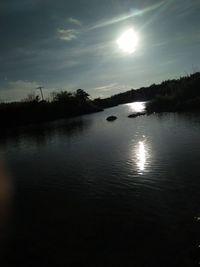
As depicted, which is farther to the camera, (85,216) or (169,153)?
(169,153)

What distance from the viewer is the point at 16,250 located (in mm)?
13266

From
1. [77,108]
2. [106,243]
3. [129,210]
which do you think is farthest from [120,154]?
[77,108]

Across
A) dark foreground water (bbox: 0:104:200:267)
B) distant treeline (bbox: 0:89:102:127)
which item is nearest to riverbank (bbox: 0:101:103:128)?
distant treeline (bbox: 0:89:102:127)

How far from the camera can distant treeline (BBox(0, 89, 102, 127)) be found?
120 m

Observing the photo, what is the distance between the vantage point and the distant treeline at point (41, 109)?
120 metres

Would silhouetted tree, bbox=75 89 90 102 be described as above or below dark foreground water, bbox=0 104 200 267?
above

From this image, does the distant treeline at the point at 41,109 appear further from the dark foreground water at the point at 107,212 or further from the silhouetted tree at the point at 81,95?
the dark foreground water at the point at 107,212

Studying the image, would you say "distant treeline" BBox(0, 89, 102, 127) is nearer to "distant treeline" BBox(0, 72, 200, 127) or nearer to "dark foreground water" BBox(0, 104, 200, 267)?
"distant treeline" BBox(0, 72, 200, 127)

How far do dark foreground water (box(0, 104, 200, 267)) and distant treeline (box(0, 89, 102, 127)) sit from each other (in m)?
95.4

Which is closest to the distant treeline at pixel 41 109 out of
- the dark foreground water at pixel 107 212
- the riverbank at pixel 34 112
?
the riverbank at pixel 34 112

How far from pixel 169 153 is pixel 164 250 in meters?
17.7

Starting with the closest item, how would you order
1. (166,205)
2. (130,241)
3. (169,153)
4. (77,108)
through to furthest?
(130,241)
(166,205)
(169,153)
(77,108)

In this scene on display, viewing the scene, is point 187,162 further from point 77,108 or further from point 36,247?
point 77,108

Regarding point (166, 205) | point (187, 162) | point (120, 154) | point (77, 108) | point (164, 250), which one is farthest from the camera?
point (77, 108)
